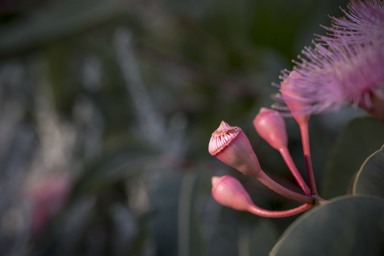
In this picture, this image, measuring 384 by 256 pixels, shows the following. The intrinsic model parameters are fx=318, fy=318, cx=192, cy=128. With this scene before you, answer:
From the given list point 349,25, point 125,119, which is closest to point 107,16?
point 125,119

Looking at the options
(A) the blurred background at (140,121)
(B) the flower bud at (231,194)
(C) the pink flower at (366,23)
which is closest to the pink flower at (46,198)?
(A) the blurred background at (140,121)

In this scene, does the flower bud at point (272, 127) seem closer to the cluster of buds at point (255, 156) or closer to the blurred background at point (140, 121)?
the cluster of buds at point (255, 156)

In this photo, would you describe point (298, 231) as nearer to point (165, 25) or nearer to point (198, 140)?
point (198, 140)

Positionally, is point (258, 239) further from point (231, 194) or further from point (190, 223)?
point (231, 194)

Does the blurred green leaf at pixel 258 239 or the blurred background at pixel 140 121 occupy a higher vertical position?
the blurred background at pixel 140 121

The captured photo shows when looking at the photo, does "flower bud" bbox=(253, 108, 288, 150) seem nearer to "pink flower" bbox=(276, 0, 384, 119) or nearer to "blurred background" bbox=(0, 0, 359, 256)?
"pink flower" bbox=(276, 0, 384, 119)

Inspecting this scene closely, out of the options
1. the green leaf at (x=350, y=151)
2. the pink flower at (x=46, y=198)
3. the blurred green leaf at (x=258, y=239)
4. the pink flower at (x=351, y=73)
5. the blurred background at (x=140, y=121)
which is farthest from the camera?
the pink flower at (x=46, y=198)

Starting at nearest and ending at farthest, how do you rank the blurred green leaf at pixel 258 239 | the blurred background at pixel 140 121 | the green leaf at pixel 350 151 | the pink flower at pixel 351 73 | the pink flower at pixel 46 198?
the pink flower at pixel 351 73 → the green leaf at pixel 350 151 → the blurred green leaf at pixel 258 239 → the blurred background at pixel 140 121 → the pink flower at pixel 46 198
